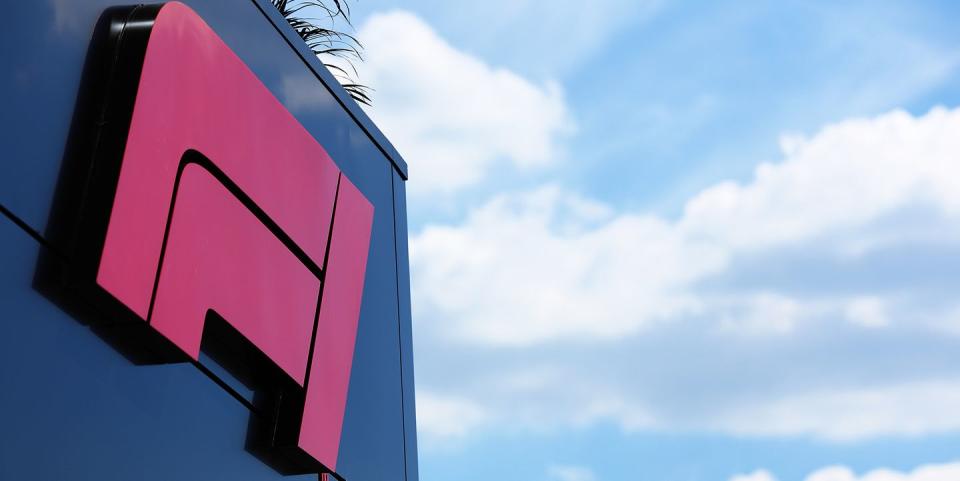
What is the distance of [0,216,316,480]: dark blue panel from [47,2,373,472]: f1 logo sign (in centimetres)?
18

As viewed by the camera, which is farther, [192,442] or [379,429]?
[379,429]

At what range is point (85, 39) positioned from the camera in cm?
492

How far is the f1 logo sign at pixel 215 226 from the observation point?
473 cm

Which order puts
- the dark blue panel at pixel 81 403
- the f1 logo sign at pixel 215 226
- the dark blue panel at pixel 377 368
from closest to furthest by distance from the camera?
the dark blue panel at pixel 81 403, the f1 logo sign at pixel 215 226, the dark blue panel at pixel 377 368

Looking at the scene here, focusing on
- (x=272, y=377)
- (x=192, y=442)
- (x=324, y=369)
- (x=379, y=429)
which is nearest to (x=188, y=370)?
(x=192, y=442)

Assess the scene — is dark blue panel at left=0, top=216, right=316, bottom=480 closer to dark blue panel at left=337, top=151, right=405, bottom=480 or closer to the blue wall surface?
the blue wall surface

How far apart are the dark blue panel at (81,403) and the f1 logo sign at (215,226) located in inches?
7.0

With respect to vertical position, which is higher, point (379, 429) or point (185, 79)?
point (185, 79)

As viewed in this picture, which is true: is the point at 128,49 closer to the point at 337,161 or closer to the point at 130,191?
the point at 130,191

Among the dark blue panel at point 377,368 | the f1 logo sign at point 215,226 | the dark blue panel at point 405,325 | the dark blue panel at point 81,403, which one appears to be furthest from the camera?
the dark blue panel at point 405,325

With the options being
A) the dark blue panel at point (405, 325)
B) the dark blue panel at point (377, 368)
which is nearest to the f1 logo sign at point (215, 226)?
the dark blue panel at point (377, 368)

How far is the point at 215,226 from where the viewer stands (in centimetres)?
545

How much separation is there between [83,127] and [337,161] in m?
2.86

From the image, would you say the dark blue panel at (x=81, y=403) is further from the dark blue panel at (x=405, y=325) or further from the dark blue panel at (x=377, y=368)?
the dark blue panel at (x=405, y=325)
